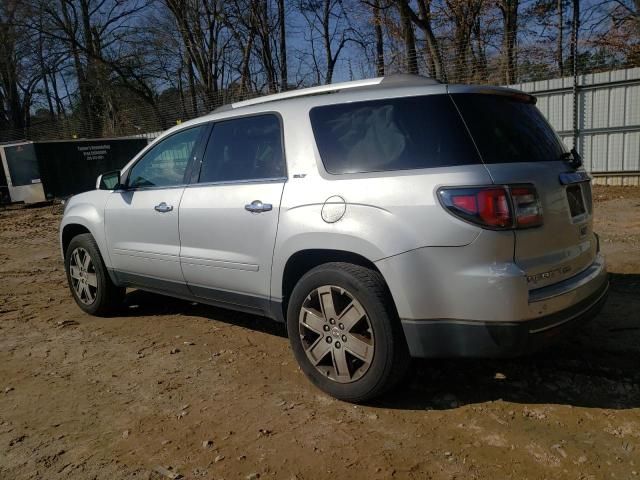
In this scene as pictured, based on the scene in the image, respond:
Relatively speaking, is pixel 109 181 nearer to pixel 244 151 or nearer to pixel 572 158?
pixel 244 151

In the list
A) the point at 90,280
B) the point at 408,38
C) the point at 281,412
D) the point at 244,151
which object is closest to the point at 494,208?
the point at 281,412

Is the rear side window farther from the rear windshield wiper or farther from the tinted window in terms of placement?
the rear windshield wiper

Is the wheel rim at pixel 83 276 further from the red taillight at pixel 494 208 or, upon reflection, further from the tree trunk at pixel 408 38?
the tree trunk at pixel 408 38

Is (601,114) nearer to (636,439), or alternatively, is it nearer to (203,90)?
(636,439)

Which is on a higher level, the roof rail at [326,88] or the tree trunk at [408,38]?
the tree trunk at [408,38]

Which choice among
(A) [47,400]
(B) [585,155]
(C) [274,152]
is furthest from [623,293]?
(B) [585,155]

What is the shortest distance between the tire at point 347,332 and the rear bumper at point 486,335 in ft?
0.46

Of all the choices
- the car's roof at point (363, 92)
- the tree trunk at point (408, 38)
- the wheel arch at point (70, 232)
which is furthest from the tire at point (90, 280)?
the tree trunk at point (408, 38)

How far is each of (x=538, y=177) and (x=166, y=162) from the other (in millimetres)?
2959

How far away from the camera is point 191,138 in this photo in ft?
14.0

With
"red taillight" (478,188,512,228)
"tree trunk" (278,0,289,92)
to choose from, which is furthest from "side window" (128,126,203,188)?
"tree trunk" (278,0,289,92)

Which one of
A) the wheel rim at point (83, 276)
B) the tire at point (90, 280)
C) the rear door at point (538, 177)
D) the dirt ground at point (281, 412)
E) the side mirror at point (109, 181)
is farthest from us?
the wheel rim at point (83, 276)

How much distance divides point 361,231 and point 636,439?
5.55 ft

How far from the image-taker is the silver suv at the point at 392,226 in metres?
2.66
